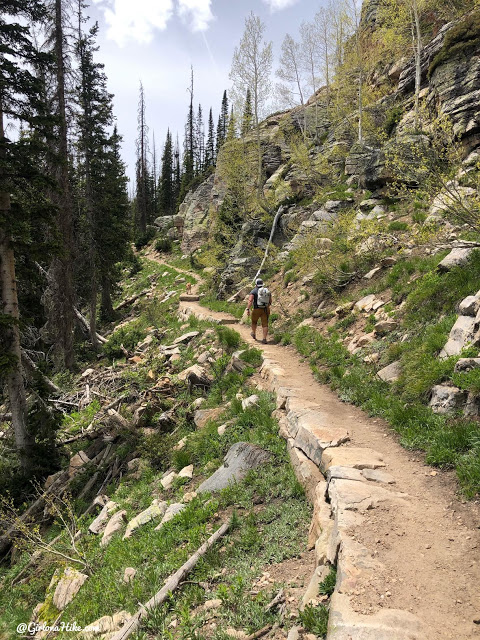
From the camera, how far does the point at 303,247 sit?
1380cm

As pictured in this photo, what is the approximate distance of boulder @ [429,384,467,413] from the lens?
5148 mm

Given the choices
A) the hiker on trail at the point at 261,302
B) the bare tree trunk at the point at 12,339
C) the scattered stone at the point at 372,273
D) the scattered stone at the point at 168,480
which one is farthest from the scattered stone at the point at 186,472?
the scattered stone at the point at 372,273

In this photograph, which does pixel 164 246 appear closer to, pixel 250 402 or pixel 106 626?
pixel 250 402

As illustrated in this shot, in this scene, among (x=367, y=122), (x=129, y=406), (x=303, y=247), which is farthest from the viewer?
(x=367, y=122)

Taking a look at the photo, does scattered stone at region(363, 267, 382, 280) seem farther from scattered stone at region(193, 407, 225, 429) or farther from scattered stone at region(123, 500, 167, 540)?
scattered stone at region(123, 500, 167, 540)

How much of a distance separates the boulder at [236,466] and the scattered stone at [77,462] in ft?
16.1

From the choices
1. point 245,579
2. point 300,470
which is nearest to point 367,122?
point 300,470

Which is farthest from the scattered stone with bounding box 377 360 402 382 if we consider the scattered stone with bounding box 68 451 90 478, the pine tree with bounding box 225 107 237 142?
the pine tree with bounding box 225 107 237 142

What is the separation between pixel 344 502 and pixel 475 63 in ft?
62.2

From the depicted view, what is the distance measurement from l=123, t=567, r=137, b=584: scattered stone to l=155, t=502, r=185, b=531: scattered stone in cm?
66

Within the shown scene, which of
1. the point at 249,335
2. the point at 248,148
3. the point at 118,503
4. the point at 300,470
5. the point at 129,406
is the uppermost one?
the point at 248,148

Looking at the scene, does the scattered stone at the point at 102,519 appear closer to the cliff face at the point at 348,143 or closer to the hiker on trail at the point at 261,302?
the hiker on trail at the point at 261,302

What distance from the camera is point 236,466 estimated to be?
588cm

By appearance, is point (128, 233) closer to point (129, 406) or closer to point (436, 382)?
point (129, 406)
